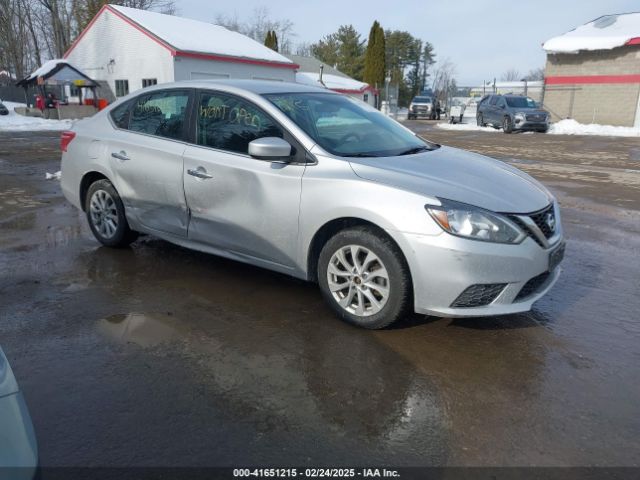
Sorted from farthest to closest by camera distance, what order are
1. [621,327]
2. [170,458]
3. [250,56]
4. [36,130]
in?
[250,56]
[36,130]
[621,327]
[170,458]

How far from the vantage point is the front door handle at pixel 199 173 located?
172 inches

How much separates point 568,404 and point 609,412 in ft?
0.65

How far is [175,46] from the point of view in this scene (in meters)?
28.9

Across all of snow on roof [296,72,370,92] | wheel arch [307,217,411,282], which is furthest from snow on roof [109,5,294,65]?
wheel arch [307,217,411,282]

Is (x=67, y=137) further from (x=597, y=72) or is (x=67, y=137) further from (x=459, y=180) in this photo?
(x=597, y=72)

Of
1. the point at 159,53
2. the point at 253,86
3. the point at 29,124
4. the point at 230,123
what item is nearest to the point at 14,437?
the point at 230,123

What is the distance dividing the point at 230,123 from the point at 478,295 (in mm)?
2410

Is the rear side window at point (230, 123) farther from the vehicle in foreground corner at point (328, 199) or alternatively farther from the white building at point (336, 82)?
the white building at point (336, 82)

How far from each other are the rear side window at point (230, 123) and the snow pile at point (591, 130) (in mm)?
24162

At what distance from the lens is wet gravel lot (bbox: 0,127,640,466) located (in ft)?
8.40

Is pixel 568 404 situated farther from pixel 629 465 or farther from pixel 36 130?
pixel 36 130

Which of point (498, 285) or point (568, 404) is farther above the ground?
point (498, 285)

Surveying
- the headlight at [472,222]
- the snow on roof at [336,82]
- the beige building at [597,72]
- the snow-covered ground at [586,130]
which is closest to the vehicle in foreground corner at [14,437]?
the headlight at [472,222]

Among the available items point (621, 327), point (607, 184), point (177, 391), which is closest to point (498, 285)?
point (621, 327)
